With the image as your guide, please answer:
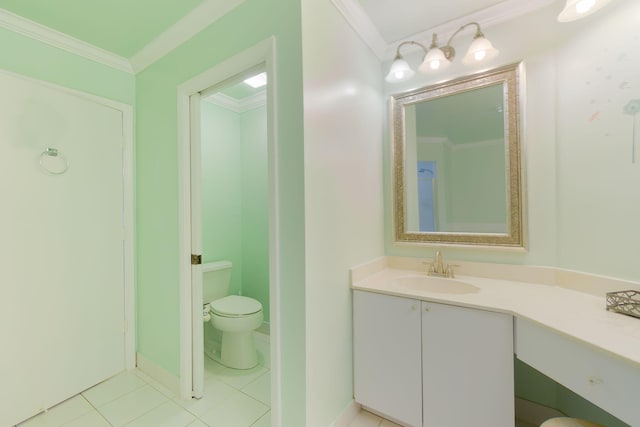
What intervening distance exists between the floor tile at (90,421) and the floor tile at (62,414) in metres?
0.04

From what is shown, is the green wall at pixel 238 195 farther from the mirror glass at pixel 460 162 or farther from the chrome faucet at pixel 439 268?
the chrome faucet at pixel 439 268

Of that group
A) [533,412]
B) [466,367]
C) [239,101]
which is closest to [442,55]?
[466,367]

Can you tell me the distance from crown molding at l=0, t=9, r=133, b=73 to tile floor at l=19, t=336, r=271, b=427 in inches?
92.3

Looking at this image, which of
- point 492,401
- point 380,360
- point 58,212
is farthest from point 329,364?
point 58,212

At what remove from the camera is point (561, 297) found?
126cm

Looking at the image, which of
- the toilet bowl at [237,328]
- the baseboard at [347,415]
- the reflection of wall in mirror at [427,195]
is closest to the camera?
the baseboard at [347,415]

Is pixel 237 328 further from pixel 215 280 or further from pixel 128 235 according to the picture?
pixel 128 235

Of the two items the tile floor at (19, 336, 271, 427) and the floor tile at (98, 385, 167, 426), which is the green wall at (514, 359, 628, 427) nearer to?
the tile floor at (19, 336, 271, 427)

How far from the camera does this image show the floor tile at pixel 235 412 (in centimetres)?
148

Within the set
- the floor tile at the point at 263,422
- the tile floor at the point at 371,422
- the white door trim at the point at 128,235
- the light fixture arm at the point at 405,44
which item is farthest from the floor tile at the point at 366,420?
the light fixture arm at the point at 405,44

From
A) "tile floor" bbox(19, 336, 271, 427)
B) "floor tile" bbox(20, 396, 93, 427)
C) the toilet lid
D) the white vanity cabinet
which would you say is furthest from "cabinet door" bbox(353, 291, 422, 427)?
"floor tile" bbox(20, 396, 93, 427)

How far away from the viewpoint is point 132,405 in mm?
1612

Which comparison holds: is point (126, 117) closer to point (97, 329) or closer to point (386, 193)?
point (97, 329)

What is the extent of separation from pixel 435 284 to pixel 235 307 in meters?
1.52
